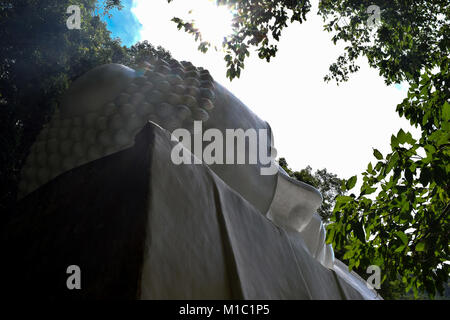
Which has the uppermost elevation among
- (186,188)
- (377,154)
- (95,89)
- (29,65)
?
(29,65)

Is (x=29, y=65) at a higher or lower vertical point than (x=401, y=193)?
higher

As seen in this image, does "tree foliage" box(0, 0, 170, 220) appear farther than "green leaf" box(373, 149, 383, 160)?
Yes

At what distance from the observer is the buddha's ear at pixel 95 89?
8.21 ft

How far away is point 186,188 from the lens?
141 centimetres

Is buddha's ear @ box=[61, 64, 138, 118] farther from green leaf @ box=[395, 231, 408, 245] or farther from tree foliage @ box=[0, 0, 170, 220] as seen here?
tree foliage @ box=[0, 0, 170, 220]

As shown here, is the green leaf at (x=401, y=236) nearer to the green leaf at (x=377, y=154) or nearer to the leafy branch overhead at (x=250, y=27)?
the green leaf at (x=377, y=154)

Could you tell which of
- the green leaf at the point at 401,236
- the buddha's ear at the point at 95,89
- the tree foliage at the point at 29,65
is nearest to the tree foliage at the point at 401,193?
the green leaf at the point at 401,236

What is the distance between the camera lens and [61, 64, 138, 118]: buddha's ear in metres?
2.50

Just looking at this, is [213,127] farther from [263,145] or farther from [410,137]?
[410,137]

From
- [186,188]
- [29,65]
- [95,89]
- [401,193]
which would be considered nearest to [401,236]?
[401,193]

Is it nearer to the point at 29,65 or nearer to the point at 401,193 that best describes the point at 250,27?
the point at 401,193

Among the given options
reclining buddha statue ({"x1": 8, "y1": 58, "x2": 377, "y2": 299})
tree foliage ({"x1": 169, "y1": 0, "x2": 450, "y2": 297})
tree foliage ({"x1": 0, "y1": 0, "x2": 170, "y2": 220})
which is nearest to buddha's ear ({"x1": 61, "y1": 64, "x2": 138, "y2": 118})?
reclining buddha statue ({"x1": 8, "y1": 58, "x2": 377, "y2": 299})

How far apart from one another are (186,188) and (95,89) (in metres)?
1.55

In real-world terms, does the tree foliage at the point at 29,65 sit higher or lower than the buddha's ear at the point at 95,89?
higher
